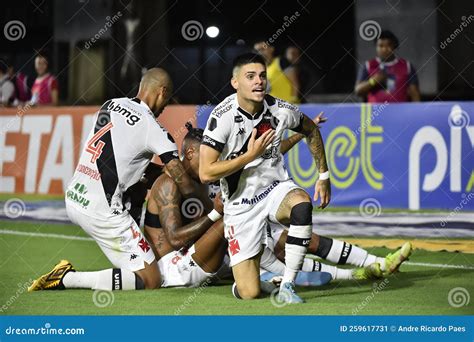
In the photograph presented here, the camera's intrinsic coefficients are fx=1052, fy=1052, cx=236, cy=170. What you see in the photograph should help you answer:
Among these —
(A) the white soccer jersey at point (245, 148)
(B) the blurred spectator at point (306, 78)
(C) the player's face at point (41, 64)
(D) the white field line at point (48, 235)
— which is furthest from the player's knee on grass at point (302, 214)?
(B) the blurred spectator at point (306, 78)

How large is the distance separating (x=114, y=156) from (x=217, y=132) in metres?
1.06

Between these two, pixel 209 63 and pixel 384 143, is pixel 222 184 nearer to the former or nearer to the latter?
pixel 384 143

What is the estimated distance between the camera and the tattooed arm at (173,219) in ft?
27.9

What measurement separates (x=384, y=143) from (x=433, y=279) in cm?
538

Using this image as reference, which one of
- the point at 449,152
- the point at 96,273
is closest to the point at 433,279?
the point at 96,273

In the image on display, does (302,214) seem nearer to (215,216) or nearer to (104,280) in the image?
(215,216)

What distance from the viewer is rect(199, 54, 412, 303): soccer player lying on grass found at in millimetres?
7871

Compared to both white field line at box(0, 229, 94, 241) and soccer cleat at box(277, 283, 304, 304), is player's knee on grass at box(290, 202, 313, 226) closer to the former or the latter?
soccer cleat at box(277, 283, 304, 304)

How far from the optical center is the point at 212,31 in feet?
68.3

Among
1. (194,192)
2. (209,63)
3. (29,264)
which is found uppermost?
(209,63)

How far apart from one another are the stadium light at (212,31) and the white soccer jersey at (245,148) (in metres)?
12.5

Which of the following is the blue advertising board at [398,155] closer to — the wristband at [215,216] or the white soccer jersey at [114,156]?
the wristband at [215,216]

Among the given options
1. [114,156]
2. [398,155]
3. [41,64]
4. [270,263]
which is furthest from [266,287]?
[41,64]

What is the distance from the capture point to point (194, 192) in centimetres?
902
